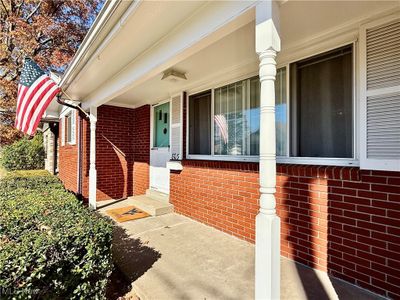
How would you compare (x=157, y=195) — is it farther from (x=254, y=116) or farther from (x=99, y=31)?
(x=99, y=31)

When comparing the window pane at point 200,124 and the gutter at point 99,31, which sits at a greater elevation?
the gutter at point 99,31

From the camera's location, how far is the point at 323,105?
2.98 metres

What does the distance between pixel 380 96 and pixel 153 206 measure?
449cm

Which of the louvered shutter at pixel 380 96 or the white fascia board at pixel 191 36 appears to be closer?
the white fascia board at pixel 191 36

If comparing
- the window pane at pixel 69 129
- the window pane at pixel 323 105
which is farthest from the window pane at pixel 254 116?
the window pane at pixel 69 129

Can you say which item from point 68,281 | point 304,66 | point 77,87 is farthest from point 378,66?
point 77,87

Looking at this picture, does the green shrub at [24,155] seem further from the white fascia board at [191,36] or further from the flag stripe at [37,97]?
the white fascia board at [191,36]

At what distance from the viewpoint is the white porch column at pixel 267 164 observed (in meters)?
1.73

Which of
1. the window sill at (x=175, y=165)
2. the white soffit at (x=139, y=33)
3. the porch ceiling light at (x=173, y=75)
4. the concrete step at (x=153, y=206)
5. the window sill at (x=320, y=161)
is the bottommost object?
the concrete step at (x=153, y=206)

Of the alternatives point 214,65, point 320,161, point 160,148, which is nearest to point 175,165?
point 160,148

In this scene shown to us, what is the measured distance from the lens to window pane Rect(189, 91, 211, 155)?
4.81 meters

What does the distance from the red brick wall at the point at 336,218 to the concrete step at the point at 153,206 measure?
6.10ft

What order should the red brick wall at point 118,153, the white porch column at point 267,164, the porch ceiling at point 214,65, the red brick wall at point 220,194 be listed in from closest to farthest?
1. the white porch column at point 267,164
2. the porch ceiling at point 214,65
3. the red brick wall at point 220,194
4. the red brick wall at point 118,153

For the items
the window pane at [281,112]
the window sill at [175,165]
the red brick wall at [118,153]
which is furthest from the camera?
the red brick wall at [118,153]
